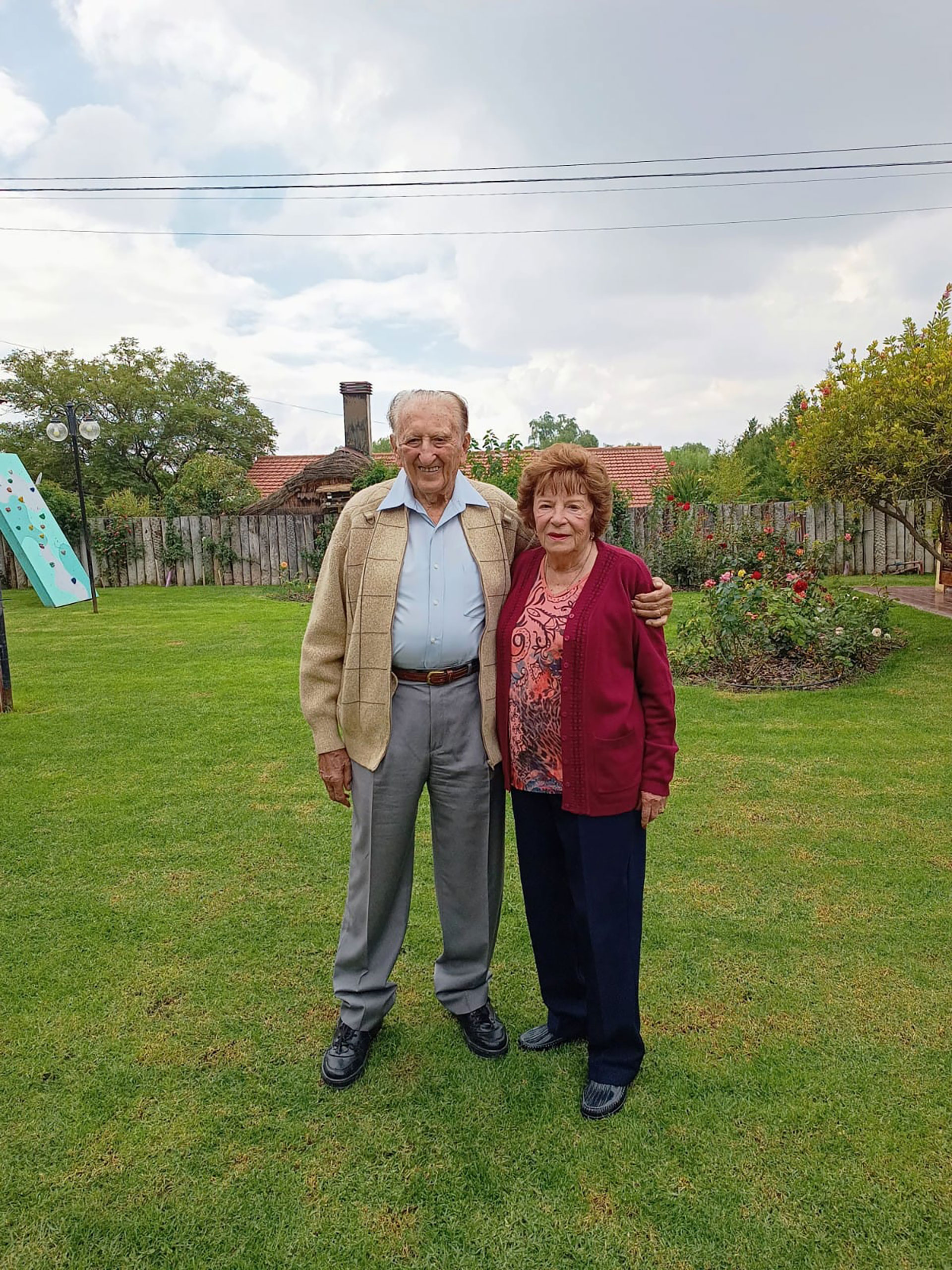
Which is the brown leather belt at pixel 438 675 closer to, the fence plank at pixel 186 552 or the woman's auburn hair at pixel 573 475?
the woman's auburn hair at pixel 573 475

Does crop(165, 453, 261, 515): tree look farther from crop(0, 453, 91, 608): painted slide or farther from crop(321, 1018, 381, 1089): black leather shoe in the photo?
crop(321, 1018, 381, 1089): black leather shoe

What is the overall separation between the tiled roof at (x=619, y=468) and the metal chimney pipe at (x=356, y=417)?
1.67 meters

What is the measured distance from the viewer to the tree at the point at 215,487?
2075cm

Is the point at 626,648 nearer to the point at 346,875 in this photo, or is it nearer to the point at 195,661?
the point at 346,875

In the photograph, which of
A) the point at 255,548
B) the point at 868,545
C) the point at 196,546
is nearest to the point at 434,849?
the point at 868,545

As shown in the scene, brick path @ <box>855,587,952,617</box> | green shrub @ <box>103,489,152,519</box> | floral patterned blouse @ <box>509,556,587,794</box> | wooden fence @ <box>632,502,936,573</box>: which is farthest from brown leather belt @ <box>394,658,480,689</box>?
green shrub @ <box>103,489,152,519</box>

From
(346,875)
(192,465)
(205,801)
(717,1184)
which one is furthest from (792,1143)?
(192,465)

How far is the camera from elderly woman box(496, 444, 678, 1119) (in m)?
2.02

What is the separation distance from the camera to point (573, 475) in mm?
2047

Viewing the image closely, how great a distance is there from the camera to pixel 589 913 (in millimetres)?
2104

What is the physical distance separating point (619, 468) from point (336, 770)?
2122 centimetres

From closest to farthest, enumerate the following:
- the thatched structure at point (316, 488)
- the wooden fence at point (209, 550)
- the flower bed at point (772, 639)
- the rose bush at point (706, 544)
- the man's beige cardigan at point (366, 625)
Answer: the man's beige cardigan at point (366, 625)
the flower bed at point (772, 639)
the rose bush at point (706, 544)
the wooden fence at point (209, 550)
the thatched structure at point (316, 488)

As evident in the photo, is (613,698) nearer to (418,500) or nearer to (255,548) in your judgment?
(418,500)

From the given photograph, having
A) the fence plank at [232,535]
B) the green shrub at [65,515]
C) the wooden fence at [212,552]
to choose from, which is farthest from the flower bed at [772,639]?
the green shrub at [65,515]
